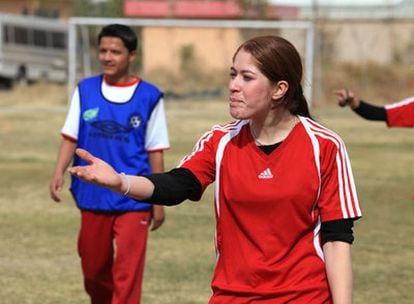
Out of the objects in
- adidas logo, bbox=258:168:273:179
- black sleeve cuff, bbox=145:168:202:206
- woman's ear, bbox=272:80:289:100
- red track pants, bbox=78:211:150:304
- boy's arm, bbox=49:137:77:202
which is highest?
woman's ear, bbox=272:80:289:100

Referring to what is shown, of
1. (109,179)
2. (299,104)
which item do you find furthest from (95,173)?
(299,104)

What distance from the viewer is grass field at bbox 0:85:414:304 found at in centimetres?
841

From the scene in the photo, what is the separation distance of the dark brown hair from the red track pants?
2.93 m

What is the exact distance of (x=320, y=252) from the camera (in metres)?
3.98

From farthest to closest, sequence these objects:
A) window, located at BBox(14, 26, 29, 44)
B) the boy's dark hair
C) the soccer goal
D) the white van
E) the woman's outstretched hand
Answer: window, located at BBox(14, 26, 29, 44) → the white van → the soccer goal → the boy's dark hair → the woman's outstretched hand

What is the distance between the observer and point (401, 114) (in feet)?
28.4

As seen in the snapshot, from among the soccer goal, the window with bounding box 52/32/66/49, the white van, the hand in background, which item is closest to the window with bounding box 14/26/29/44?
the white van

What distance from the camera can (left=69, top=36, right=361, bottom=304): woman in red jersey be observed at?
390 centimetres

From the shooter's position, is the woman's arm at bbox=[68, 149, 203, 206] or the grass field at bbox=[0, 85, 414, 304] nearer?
the woman's arm at bbox=[68, 149, 203, 206]

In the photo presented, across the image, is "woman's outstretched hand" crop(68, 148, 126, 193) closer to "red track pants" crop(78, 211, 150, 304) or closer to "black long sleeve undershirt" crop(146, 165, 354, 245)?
"black long sleeve undershirt" crop(146, 165, 354, 245)

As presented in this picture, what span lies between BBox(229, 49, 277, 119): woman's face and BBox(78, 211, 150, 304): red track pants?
2.98 metres

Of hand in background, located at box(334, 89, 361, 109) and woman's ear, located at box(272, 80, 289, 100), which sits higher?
woman's ear, located at box(272, 80, 289, 100)

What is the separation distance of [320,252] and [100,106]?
10.3 feet

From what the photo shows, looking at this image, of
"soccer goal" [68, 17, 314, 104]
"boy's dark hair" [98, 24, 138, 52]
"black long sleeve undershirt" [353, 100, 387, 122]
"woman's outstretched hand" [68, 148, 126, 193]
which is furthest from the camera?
"soccer goal" [68, 17, 314, 104]
